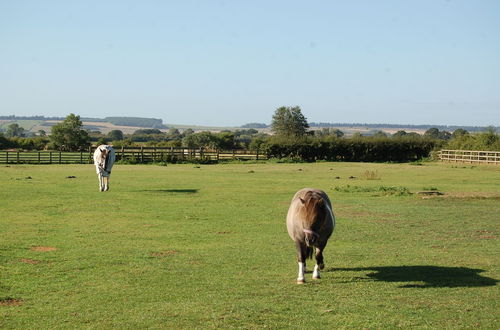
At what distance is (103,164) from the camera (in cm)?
3016

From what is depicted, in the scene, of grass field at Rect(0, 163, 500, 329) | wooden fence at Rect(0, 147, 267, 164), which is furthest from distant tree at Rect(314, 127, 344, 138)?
grass field at Rect(0, 163, 500, 329)

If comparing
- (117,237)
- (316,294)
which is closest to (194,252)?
(117,237)

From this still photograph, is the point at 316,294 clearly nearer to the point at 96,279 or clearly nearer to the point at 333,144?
the point at 96,279

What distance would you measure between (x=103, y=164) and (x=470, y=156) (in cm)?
4125

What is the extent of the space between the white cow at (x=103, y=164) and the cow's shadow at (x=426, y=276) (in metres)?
19.3

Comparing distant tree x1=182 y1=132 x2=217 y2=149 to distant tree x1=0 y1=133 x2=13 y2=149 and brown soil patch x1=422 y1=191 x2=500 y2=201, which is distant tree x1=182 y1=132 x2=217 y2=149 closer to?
distant tree x1=0 y1=133 x2=13 y2=149

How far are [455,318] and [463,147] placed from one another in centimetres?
6270

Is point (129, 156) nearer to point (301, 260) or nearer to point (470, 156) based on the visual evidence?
point (470, 156)

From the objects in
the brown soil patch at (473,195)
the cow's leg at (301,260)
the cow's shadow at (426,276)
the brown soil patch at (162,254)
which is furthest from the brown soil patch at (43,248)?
the brown soil patch at (473,195)

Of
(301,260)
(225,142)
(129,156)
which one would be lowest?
(301,260)

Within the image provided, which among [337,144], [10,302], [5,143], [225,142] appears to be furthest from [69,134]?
[10,302]

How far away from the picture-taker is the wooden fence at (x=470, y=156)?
190ft

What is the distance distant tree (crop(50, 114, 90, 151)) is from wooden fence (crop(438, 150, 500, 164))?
151 feet

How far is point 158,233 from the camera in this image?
55.8 ft
